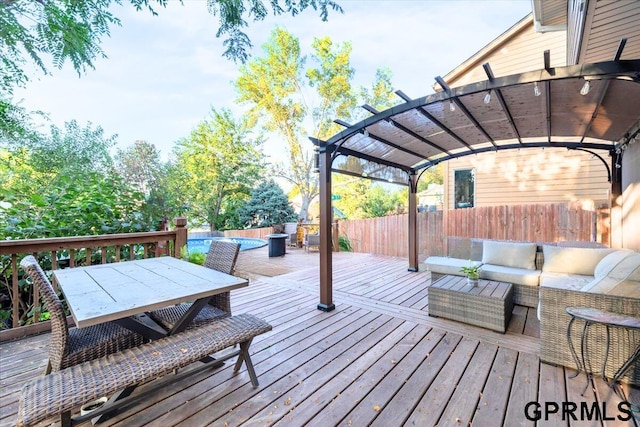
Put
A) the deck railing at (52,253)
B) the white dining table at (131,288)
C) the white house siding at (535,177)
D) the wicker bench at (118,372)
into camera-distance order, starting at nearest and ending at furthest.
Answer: the wicker bench at (118,372), the white dining table at (131,288), the deck railing at (52,253), the white house siding at (535,177)

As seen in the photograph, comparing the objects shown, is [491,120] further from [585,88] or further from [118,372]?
[118,372]

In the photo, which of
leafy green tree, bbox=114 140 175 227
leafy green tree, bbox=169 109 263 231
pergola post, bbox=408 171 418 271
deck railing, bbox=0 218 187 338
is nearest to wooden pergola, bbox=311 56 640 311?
pergola post, bbox=408 171 418 271

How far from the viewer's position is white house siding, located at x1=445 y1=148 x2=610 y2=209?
21.4 feet

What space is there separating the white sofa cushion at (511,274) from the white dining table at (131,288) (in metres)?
3.66

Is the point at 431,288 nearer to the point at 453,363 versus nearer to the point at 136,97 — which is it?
the point at 453,363

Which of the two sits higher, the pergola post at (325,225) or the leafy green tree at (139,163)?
the leafy green tree at (139,163)

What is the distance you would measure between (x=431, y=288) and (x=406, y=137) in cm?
218

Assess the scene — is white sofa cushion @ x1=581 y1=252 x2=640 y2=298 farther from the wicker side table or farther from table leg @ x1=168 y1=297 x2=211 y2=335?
table leg @ x1=168 y1=297 x2=211 y2=335

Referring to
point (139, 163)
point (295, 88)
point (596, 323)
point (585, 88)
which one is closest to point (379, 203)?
point (295, 88)

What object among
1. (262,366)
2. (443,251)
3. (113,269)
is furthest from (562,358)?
(443,251)

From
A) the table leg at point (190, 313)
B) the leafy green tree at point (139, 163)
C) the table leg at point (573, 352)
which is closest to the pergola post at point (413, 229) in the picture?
the table leg at point (573, 352)

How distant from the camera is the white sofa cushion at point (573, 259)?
144 inches

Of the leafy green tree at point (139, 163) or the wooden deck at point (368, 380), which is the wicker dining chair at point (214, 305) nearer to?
the wooden deck at point (368, 380)

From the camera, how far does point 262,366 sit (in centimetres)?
237
